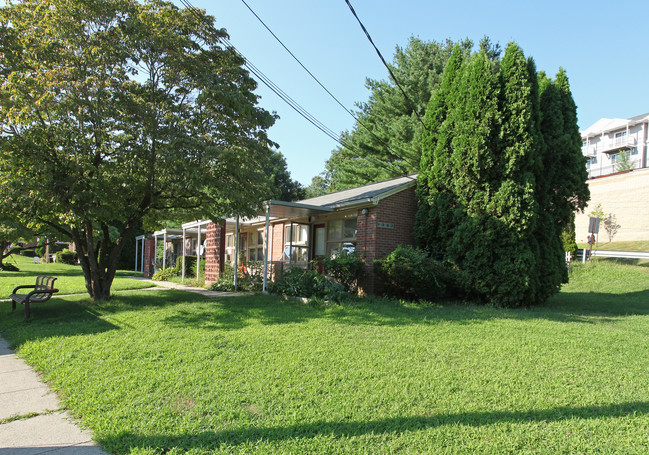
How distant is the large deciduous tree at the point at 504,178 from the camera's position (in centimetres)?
941

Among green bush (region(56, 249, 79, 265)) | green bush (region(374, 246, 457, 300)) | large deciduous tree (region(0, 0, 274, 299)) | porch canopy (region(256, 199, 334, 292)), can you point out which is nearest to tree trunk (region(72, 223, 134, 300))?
large deciduous tree (region(0, 0, 274, 299))

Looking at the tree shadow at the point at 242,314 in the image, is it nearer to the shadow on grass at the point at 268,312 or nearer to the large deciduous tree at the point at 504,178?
the shadow on grass at the point at 268,312

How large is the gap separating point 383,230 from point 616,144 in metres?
44.2

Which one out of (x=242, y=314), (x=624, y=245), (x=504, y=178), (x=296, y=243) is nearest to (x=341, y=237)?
(x=296, y=243)

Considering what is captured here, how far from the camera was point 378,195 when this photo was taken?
35.5 feet

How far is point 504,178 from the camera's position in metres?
9.60

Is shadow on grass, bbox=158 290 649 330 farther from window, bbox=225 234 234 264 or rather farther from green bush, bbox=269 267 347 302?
window, bbox=225 234 234 264

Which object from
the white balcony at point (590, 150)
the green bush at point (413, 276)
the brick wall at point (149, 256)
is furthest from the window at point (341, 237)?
the white balcony at point (590, 150)

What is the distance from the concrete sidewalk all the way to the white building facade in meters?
43.3

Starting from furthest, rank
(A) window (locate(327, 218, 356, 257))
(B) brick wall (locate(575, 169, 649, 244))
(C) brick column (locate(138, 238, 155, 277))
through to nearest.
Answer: (C) brick column (locate(138, 238, 155, 277)) < (B) brick wall (locate(575, 169, 649, 244)) < (A) window (locate(327, 218, 356, 257))

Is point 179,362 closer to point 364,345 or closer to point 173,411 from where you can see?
point 173,411

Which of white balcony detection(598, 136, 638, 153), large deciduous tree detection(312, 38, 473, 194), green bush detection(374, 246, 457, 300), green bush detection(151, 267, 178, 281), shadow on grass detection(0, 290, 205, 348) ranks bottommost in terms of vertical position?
shadow on grass detection(0, 290, 205, 348)

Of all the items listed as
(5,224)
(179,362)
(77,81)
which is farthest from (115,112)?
(179,362)

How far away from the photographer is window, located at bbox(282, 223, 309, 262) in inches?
561
